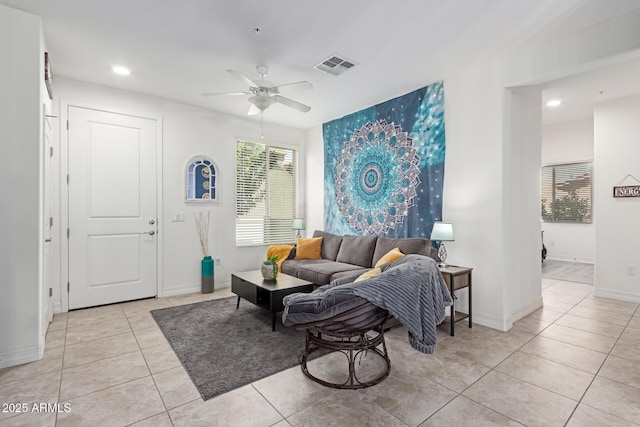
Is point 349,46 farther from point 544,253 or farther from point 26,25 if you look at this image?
point 544,253

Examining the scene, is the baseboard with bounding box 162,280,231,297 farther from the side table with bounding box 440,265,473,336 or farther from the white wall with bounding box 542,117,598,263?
the white wall with bounding box 542,117,598,263

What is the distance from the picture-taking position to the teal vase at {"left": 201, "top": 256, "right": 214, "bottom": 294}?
4.63 m

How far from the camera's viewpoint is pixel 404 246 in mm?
3789

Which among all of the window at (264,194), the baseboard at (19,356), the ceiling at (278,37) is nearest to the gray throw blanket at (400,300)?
the ceiling at (278,37)

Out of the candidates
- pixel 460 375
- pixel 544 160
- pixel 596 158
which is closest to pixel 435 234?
pixel 460 375

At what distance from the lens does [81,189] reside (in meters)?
3.88

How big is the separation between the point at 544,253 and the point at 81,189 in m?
8.28

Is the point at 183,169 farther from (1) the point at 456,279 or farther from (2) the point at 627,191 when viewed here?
(2) the point at 627,191

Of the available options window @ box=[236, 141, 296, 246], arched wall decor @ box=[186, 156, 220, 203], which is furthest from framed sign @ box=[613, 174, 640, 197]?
arched wall decor @ box=[186, 156, 220, 203]

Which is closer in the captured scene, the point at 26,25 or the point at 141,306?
the point at 26,25

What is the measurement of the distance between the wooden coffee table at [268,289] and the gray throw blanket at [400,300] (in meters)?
0.98

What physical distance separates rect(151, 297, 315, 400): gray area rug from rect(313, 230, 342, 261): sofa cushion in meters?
1.45

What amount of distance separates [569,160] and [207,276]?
24.3ft

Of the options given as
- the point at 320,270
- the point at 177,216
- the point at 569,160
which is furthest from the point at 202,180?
the point at 569,160
